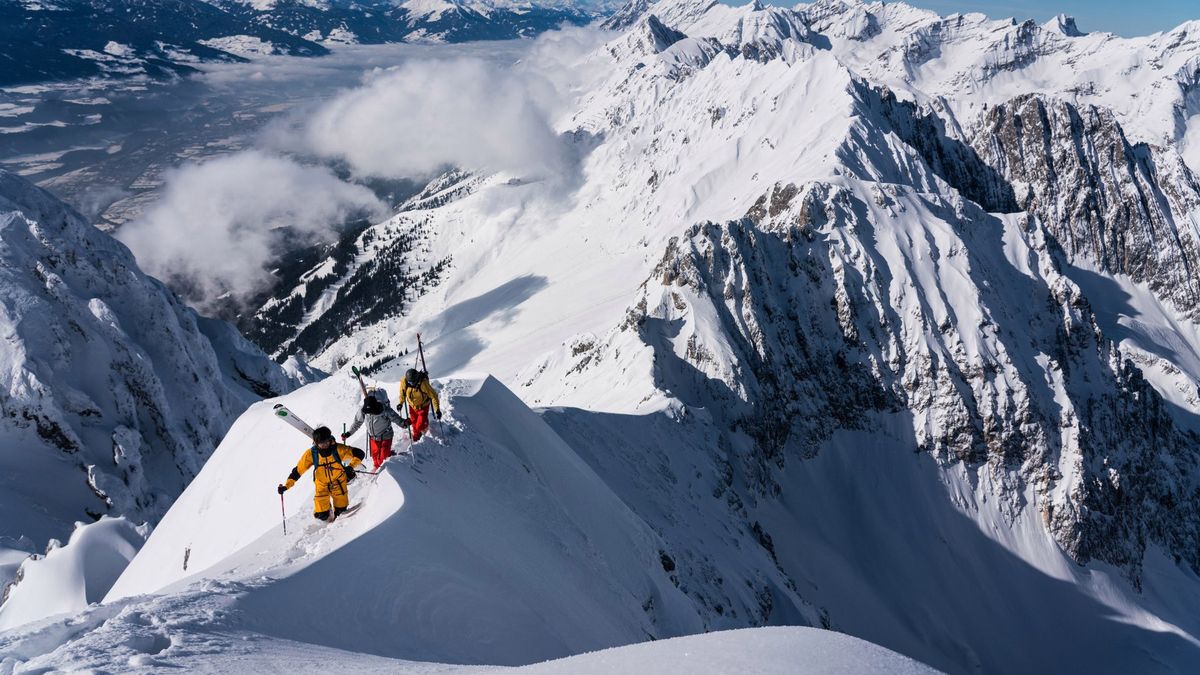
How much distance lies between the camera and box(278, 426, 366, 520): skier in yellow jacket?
1484 cm

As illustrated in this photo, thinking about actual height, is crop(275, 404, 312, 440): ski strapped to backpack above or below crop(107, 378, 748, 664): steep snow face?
above

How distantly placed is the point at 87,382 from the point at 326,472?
36.7 metres

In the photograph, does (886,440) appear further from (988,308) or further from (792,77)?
(792,77)

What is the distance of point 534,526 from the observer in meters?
20.2

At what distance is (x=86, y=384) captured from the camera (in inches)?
1650

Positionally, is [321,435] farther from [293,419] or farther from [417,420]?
[417,420]

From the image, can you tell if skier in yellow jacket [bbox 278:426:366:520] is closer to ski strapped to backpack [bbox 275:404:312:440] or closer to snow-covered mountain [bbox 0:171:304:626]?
ski strapped to backpack [bbox 275:404:312:440]

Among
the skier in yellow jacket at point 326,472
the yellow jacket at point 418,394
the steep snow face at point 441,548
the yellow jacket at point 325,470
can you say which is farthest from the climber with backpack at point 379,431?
the yellow jacket at point 325,470

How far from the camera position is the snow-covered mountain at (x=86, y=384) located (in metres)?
37.7

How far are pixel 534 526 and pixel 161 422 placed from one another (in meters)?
35.9

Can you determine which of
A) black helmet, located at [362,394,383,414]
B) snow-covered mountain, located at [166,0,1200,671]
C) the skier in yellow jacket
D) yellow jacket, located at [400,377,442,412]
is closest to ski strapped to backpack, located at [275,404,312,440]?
the skier in yellow jacket

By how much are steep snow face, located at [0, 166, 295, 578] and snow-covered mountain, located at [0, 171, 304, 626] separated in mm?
69

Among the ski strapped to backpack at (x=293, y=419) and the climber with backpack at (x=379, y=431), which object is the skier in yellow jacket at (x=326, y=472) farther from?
the climber with backpack at (x=379, y=431)

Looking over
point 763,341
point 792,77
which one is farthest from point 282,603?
point 792,77
